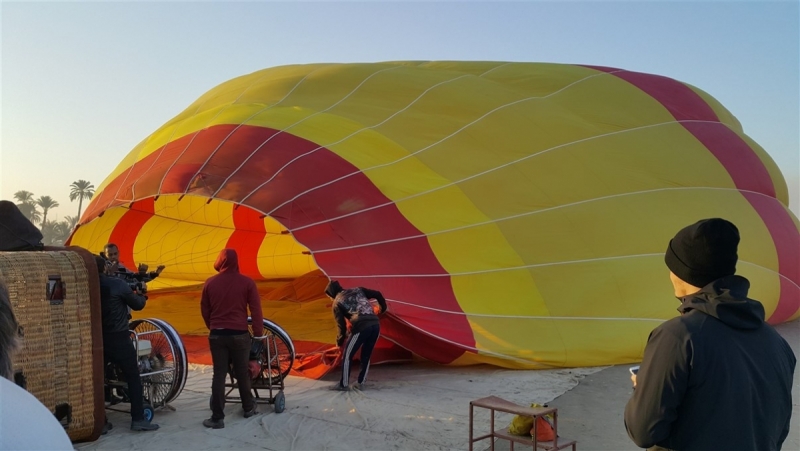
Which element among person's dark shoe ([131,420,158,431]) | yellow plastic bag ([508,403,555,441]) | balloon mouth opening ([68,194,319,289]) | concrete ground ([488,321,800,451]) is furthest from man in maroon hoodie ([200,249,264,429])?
balloon mouth opening ([68,194,319,289])

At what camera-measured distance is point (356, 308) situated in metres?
4.93

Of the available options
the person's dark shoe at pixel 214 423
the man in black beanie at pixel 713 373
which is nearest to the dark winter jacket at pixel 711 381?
the man in black beanie at pixel 713 373

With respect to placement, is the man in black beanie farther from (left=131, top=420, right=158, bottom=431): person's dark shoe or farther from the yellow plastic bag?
(left=131, top=420, right=158, bottom=431): person's dark shoe

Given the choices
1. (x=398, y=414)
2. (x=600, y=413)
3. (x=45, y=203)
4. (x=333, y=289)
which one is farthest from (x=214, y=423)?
(x=45, y=203)

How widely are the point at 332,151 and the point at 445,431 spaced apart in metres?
A: 2.87

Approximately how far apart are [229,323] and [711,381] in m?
3.18

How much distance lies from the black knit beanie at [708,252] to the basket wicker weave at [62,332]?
3168mm

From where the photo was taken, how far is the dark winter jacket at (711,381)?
59.9 inches

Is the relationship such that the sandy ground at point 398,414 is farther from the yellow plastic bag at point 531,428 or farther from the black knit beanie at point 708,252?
the black knit beanie at point 708,252

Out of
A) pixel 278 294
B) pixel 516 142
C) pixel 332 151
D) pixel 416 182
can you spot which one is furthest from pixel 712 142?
pixel 278 294

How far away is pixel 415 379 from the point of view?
520 centimetres

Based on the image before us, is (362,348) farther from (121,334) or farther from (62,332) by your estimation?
(62,332)

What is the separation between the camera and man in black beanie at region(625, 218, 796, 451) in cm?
152

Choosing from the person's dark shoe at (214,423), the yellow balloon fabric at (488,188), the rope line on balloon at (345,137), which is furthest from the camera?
the rope line on balloon at (345,137)
